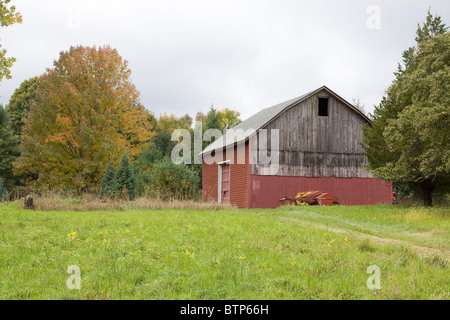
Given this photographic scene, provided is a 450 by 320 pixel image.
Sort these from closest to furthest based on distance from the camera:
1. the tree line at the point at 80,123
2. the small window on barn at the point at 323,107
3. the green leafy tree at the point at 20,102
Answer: the small window on barn at the point at 323,107 < the tree line at the point at 80,123 < the green leafy tree at the point at 20,102

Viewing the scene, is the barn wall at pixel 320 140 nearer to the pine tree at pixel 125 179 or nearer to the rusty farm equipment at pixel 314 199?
the rusty farm equipment at pixel 314 199

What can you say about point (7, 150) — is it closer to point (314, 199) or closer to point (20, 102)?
point (20, 102)

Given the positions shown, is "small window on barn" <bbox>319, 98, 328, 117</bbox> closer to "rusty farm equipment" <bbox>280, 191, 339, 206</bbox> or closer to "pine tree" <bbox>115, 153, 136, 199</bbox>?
"rusty farm equipment" <bbox>280, 191, 339, 206</bbox>

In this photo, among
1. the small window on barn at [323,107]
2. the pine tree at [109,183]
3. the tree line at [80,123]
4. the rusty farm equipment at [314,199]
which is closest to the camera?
the rusty farm equipment at [314,199]

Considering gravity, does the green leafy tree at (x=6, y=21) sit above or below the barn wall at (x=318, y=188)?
above

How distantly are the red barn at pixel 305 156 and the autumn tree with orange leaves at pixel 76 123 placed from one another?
9.22m

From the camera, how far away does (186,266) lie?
707 cm

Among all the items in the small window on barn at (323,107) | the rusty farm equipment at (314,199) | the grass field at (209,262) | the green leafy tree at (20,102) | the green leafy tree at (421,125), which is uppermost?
the green leafy tree at (20,102)

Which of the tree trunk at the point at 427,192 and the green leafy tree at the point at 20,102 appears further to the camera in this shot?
the green leafy tree at the point at 20,102

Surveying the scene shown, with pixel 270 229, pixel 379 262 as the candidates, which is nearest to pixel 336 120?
pixel 270 229

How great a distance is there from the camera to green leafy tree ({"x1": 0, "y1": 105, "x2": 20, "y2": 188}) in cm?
3761

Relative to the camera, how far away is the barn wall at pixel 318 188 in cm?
2531

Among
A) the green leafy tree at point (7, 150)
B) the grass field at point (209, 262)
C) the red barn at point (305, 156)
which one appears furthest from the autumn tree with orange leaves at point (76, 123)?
the grass field at point (209, 262)

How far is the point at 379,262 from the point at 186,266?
3.35 meters
